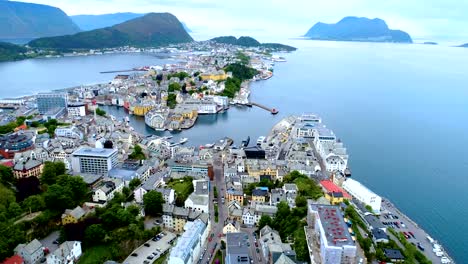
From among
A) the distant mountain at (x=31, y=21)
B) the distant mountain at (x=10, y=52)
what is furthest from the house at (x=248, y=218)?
the distant mountain at (x=31, y=21)

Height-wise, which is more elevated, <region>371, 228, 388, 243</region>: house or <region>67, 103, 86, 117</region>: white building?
<region>67, 103, 86, 117</region>: white building

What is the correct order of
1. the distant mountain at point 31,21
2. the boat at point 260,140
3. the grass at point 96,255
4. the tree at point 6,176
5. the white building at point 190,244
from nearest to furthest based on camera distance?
the white building at point 190,244 < the grass at point 96,255 < the tree at point 6,176 < the boat at point 260,140 < the distant mountain at point 31,21

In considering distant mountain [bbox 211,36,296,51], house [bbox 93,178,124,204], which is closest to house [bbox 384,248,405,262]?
house [bbox 93,178,124,204]

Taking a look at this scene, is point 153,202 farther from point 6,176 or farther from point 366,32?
point 366,32

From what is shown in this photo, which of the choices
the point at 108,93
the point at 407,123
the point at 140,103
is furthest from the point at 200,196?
the point at 108,93

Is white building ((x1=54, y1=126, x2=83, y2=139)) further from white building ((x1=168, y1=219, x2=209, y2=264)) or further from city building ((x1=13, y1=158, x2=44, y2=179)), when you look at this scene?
white building ((x1=168, y1=219, x2=209, y2=264))

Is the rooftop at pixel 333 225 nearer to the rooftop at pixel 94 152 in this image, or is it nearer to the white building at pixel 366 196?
the white building at pixel 366 196

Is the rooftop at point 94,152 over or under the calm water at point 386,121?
over

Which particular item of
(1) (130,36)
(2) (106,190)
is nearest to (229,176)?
(2) (106,190)
